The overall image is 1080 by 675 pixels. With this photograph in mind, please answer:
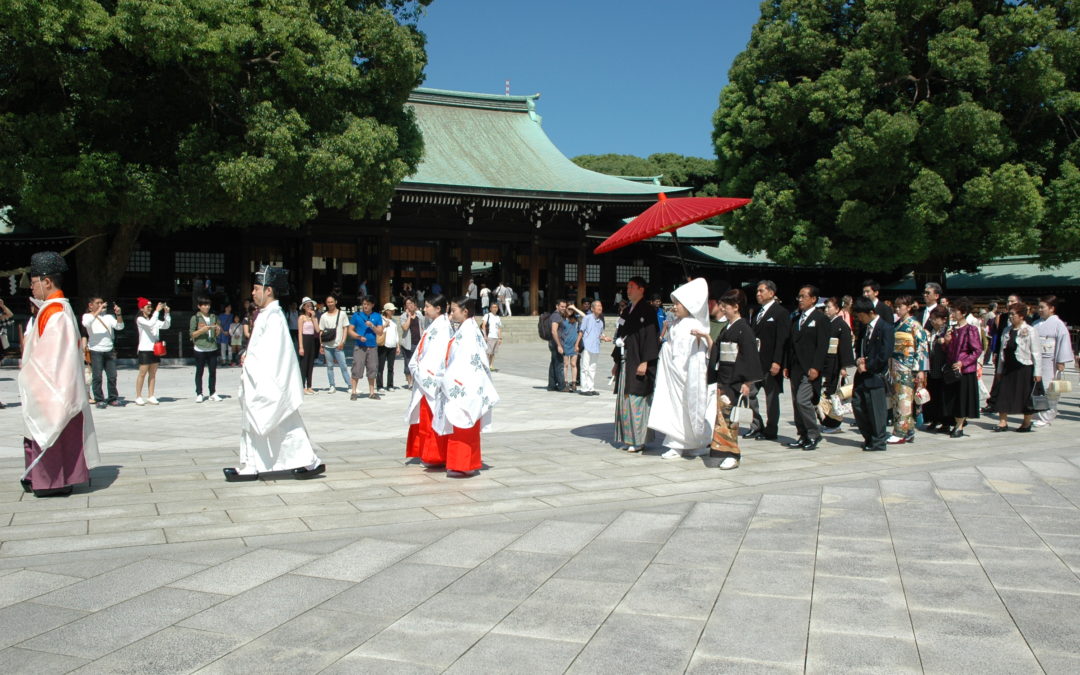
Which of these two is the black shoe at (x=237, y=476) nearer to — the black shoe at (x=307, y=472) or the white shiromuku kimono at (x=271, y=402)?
the white shiromuku kimono at (x=271, y=402)

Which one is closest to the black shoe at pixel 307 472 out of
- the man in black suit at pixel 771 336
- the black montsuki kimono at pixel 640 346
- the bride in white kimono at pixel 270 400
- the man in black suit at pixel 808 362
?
the bride in white kimono at pixel 270 400

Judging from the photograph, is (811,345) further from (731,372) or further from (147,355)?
(147,355)

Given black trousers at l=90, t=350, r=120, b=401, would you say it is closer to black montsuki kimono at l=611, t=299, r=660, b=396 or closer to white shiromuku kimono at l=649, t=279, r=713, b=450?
black montsuki kimono at l=611, t=299, r=660, b=396

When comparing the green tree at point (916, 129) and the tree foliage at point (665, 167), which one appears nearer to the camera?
the green tree at point (916, 129)

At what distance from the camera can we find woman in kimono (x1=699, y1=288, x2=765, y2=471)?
7250mm

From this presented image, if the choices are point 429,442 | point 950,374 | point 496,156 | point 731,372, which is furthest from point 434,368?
point 496,156

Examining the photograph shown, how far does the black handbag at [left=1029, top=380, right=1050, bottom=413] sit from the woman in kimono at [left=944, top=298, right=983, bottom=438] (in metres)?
0.73

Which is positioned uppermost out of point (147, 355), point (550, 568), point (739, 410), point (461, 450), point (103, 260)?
point (103, 260)

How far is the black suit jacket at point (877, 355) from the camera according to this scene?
8172mm

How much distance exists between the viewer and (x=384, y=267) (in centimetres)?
2453

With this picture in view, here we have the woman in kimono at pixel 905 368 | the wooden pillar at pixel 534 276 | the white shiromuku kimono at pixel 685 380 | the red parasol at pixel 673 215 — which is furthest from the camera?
the wooden pillar at pixel 534 276

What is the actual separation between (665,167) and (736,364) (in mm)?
39287

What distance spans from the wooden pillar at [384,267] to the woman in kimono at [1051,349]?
17.6 metres

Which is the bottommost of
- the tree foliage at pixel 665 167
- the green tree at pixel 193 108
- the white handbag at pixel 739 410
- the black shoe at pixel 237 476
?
the black shoe at pixel 237 476
